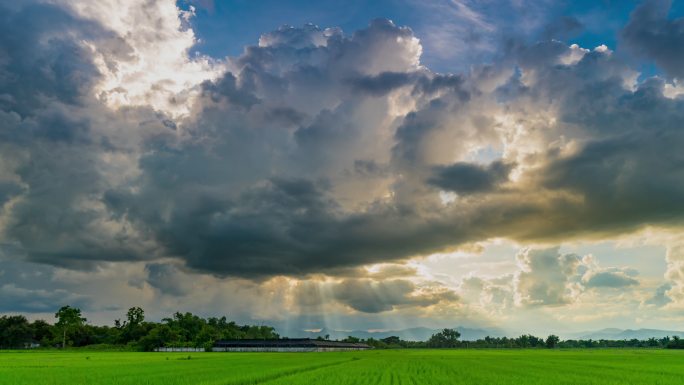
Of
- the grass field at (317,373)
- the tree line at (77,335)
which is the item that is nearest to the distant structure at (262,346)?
the tree line at (77,335)

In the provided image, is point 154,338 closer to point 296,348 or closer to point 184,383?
point 296,348

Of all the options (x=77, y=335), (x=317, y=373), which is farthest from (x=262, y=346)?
(x=317, y=373)

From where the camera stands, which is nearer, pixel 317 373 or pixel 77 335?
pixel 317 373

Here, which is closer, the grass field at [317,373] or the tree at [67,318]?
the grass field at [317,373]

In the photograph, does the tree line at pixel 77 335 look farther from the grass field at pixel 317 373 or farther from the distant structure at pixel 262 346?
the grass field at pixel 317 373

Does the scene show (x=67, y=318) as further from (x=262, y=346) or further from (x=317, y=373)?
(x=317, y=373)

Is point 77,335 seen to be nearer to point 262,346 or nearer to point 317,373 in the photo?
point 262,346

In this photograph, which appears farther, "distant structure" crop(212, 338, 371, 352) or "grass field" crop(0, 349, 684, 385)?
"distant structure" crop(212, 338, 371, 352)

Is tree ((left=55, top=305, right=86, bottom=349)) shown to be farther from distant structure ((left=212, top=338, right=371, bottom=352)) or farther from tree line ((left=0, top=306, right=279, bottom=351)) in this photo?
distant structure ((left=212, top=338, right=371, bottom=352))

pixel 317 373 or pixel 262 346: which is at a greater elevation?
pixel 317 373

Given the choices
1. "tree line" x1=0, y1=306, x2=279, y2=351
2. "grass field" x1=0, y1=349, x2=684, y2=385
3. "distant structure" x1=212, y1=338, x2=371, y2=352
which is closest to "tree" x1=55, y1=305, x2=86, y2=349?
"tree line" x1=0, y1=306, x2=279, y2=351

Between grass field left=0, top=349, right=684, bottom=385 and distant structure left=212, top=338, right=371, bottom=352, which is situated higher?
grass field left=0, top=349, right=684, bottom=385

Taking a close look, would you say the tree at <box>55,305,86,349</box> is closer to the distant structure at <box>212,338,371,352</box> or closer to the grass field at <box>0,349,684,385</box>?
the distant structure at <box>212,338,371,352</box>

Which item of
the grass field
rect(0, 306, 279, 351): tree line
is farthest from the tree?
the grass field
